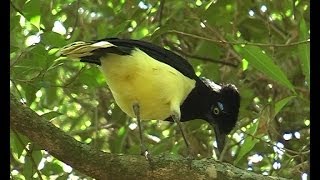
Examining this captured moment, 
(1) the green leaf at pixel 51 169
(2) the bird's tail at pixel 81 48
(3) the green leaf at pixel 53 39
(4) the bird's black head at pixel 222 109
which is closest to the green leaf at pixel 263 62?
(4) the bird's black head at pixel 222 109

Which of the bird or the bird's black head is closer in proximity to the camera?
the bird

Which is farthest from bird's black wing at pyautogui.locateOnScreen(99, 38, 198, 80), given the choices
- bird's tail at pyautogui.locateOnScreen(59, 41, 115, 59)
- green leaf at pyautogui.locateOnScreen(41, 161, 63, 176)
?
green leaf at pyautogui.locateOnScreen(41, 161, 63, 176)

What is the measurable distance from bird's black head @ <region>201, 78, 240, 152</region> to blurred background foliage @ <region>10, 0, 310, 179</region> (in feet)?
0.45

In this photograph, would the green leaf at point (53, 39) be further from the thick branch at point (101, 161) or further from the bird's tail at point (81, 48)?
the thick branch at point (101, 161)

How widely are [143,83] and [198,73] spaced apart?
4.21 feet

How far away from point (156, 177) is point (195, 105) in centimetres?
127

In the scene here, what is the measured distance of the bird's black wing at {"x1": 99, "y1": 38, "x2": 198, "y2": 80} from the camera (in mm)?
3732

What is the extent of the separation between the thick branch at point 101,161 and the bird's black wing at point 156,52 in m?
0.77

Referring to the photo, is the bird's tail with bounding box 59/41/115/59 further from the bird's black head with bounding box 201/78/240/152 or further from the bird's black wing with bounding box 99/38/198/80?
the bird's black head with bounding box 201/78/240/152

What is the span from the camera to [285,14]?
17.0 feet

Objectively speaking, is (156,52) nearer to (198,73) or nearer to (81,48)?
(81,48)

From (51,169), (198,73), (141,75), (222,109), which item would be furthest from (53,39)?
(198,73)

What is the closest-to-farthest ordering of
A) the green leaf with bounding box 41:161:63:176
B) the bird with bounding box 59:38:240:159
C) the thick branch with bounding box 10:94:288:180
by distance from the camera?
the thick branch with bounding box 10:94:288:180 → the bird with bounding box 59:38:240:159 → the green leaf with bounding box 41:161:63:176

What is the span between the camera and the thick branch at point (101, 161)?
115 inches
